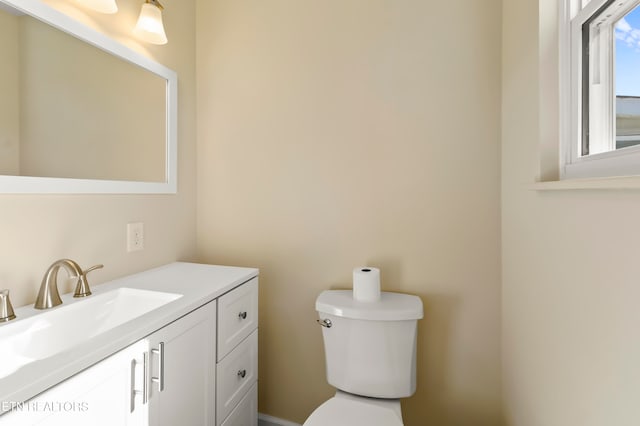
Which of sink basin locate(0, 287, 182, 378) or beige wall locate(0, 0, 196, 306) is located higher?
beige wall locate(0, 0, 196, 306)

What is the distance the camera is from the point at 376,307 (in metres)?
1.26

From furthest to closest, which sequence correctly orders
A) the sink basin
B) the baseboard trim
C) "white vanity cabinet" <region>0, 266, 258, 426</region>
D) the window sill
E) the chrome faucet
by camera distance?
the baseboard trim
the chrome faucet
the sink basin
"white vanity cabinet" <region>0, 266, 258, 426</region>
the window sill

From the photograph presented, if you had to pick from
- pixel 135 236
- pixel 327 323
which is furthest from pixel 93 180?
pixel 327 323

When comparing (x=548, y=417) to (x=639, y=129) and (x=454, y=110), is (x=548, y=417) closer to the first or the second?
(x=639, y=129)

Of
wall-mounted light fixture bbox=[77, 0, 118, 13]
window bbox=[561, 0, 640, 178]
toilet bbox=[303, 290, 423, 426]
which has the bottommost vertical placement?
toilet bbox=[303, 290, 423, 426]

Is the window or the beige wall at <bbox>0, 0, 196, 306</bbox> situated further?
the beige wall at <bbox>0, 0, 196, 306</bbox>

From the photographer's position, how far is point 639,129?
688mm

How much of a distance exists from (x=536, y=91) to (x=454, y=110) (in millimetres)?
403

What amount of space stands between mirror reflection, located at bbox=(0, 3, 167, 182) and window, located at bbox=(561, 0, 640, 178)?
159 centimetres

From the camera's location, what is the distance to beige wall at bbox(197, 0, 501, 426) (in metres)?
1.35

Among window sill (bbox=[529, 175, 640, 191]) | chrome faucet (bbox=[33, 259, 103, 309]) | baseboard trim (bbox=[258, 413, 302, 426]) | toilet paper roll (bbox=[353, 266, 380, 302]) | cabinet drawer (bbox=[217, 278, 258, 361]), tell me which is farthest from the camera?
baseboard trim (bbox=[258, 413, 302, 426])

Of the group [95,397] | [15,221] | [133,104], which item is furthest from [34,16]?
[95,397]

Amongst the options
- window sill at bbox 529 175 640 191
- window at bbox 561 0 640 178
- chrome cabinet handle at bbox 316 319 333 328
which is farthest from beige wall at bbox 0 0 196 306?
window at bbox 561 0 640 178

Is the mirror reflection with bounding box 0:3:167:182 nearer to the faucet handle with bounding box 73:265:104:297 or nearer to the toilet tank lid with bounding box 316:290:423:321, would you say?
the faucet handle with bounding box 73:265:104:297
